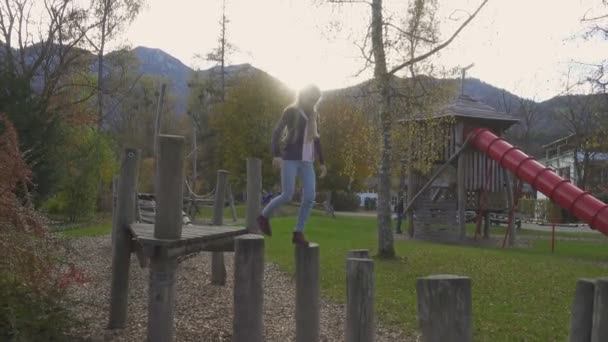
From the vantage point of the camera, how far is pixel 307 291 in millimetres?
5055

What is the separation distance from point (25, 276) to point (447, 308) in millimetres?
4220

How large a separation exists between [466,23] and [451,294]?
12.2 m

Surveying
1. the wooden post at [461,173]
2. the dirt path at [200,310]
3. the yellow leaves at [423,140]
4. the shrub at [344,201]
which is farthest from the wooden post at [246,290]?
the shrub at [344,201]

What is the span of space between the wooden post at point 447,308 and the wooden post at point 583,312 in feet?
4.04

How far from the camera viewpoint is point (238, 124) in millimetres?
43875

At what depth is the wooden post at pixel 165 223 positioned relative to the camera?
5.15m

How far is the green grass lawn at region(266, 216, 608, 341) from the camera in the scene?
7.48 metres

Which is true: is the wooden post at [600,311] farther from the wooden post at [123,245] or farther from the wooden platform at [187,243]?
the wooden post at [123,245]

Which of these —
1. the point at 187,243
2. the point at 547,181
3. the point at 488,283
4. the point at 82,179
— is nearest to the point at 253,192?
the point at 187,243

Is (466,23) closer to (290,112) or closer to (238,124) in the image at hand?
(290,112)

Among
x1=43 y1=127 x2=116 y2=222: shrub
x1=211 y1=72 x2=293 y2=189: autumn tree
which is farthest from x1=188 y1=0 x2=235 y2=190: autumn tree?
x1=43 y1=127 x2=116 y2=222: shrub

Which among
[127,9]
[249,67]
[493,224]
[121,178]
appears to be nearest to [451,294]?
[121,178]

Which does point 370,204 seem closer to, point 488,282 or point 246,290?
point 488,282

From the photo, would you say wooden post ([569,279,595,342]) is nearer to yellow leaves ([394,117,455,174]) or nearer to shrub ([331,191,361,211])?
yellow leaves ([394,117,455,174])
